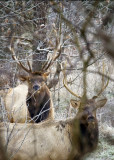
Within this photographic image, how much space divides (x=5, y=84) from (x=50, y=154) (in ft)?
16.7

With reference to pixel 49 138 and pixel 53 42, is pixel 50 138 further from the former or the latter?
pixel 53 42

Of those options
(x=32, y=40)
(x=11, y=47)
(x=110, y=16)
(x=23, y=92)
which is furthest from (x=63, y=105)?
(x=110, y=16)

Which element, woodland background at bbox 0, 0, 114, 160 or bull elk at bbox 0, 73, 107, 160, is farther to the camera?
woodland background at bbox 0, 0, 114, 160

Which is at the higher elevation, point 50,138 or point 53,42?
point 53,42

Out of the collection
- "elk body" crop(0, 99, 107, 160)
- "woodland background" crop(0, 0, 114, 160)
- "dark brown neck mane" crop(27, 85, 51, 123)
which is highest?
"woodland background" crop(0, 0, 114, 160)

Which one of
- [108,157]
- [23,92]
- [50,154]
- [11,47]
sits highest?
[11,47]

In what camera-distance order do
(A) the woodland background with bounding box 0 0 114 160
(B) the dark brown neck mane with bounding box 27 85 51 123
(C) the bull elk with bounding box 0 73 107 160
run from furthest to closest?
(B) the dark brown neck mane with bounding box 27 85 51 123, (A) the woodland background with bounding box 0 0 114 160, (C) the bull elk with bounding box 0 73 107 160

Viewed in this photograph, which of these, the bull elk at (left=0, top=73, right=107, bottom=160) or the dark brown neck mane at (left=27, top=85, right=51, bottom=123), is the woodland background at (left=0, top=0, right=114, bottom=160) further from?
the dark brown neck mane at (left=27, top=85, right=51, bottom=123)

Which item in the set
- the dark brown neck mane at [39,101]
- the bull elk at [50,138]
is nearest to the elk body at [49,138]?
the bull elk at [50,138]

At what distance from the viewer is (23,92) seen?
28.1 feet

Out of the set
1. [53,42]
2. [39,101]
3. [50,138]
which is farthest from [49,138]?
[53,42]

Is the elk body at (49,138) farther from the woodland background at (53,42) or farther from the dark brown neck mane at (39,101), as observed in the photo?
the dark brown neck mane at (39,101)

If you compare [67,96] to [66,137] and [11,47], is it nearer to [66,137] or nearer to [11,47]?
[11,47]

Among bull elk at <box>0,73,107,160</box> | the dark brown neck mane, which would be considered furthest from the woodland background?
the dark brown neck mane
